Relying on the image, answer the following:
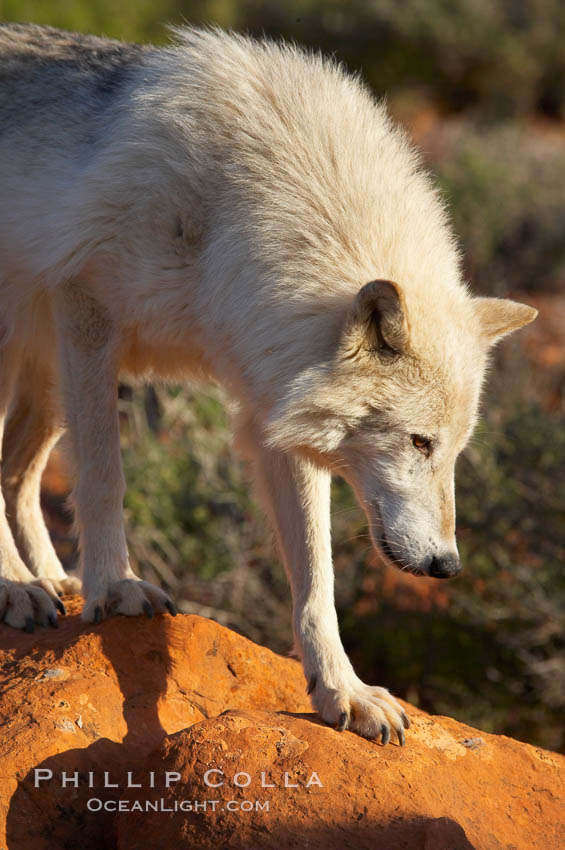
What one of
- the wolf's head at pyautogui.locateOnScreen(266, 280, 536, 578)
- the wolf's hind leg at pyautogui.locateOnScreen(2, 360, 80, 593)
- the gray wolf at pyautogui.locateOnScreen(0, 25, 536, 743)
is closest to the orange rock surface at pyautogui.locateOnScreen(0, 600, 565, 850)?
the gray wolf at pyautogui.locateOnScreen(0, 25, 536, 743)

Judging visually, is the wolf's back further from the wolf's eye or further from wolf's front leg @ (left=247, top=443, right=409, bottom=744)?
the wolf's eye

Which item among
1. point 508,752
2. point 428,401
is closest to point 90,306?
point 428,401

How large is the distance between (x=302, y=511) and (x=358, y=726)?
95 centimetres

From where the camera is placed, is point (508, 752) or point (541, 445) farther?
point (541, 445)

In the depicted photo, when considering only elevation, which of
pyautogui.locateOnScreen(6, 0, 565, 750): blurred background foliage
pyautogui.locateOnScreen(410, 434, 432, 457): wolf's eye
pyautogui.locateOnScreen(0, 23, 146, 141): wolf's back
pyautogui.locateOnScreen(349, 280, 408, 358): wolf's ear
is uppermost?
pyautogui.locateOnScreen(0, 23, 146, 141): wolf's back

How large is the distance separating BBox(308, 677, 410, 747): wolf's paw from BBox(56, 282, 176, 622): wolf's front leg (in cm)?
101

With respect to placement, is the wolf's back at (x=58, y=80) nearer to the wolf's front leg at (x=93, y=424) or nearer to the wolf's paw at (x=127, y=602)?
the wolf's front leg at (x=93, y=424)

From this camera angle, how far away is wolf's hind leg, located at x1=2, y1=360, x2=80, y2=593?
498 cm

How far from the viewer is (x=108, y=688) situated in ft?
11.5

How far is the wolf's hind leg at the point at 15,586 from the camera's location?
4102mm

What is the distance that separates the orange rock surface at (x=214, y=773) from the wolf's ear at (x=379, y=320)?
52.2 inches

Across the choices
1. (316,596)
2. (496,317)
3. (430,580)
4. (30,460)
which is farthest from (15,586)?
(430,580)

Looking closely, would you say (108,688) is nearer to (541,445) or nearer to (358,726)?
(358,726)

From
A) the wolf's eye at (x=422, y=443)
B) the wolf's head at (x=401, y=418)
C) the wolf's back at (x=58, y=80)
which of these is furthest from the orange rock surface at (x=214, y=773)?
the wolf's back at (x=58, y=80)
